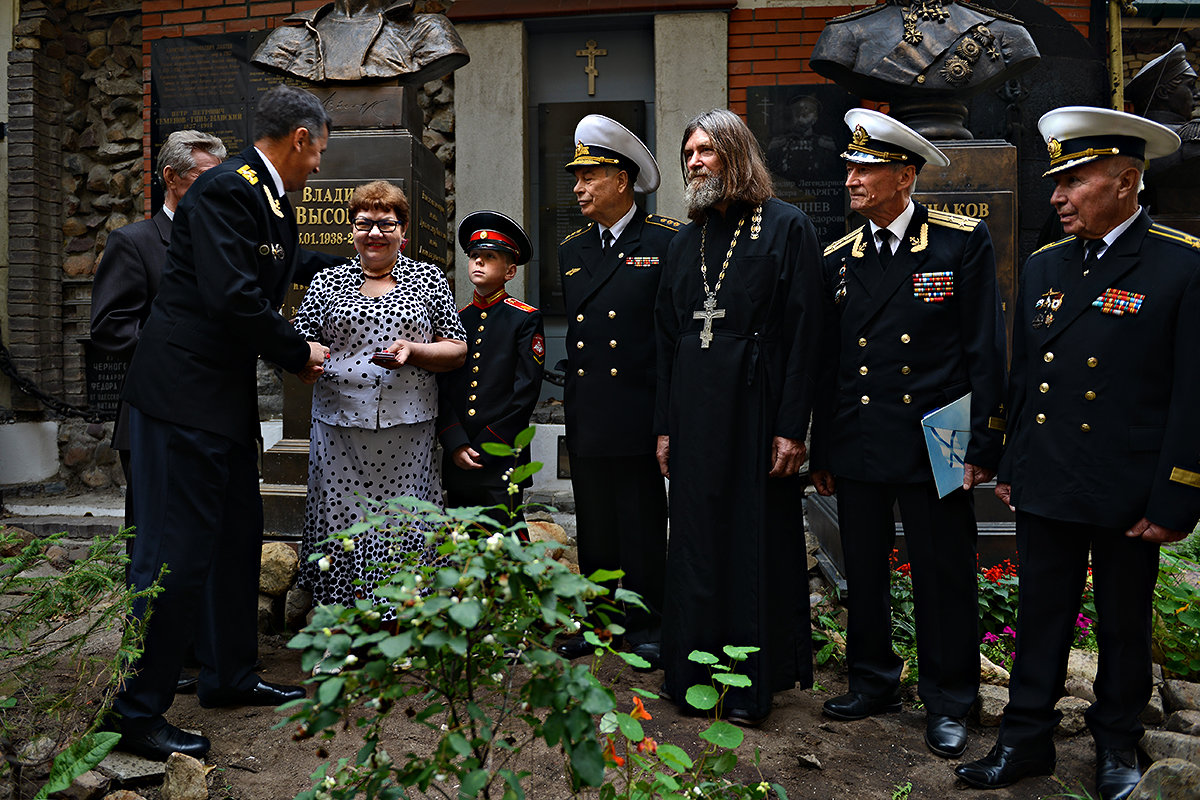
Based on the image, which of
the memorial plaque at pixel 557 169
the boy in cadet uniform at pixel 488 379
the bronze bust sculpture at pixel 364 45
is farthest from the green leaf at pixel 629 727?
the memorial plaque at pixel 557 169

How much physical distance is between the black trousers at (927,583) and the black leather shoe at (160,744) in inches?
82.1

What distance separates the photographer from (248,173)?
2818 mm

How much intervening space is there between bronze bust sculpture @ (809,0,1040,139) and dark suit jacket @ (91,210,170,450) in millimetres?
3433

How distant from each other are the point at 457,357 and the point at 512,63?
15.2 feet

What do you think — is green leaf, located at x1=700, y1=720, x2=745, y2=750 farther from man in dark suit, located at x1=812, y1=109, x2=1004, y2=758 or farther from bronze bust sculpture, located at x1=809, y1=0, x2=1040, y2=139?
bronze bust sculpture, located at x1=809, y1=0, x2=1040, y2=139

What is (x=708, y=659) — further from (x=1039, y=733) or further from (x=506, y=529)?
(x=1039, y=733)

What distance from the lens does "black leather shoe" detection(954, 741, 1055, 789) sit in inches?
99.4

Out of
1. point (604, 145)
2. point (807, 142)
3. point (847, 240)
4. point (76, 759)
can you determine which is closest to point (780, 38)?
point (807, 142)

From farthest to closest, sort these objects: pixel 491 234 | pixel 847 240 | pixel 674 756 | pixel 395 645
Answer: pixel 491 234 < pixel 847 240 < pixel 674 756 < pixel 395 645

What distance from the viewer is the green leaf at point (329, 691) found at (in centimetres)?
130

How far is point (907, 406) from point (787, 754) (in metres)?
1.13

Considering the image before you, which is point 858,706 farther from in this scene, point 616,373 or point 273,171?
point 273,171

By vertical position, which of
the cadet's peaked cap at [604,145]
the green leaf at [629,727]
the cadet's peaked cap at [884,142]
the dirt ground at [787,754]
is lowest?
the dirt ground at [787,754]

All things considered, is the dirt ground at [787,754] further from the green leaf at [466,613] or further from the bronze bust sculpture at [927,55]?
the bronze bust sculpture at [927,55]
